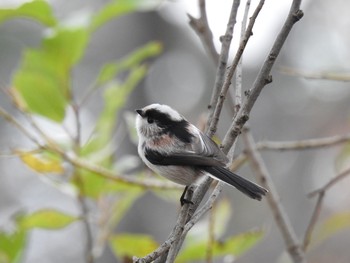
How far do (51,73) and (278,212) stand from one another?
2.88ft

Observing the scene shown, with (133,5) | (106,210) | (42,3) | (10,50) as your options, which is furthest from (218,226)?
(10,50)

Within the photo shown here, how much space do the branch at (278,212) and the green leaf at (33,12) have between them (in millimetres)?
738

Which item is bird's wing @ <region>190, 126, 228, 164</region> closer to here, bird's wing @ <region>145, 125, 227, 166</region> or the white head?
bird's wing @ <region>145, 125, 227, 166</region>

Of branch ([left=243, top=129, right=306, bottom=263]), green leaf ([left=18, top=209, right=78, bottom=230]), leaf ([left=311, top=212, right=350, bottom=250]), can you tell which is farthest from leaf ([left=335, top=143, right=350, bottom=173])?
green leaf ([left=18, top=209, right=78, bottom=230])

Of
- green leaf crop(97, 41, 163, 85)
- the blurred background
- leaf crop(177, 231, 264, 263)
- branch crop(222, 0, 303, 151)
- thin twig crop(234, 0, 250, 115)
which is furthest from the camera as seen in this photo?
the blurred background

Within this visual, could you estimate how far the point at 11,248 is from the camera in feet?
6.31

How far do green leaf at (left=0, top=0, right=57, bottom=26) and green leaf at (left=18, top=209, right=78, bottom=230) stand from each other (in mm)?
620

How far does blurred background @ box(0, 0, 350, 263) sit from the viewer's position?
738 cm

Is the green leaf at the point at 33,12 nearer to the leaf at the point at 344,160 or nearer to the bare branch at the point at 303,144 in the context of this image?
the bare branch at the point at 303,144

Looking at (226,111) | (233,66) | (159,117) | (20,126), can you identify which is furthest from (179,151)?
(226,111)

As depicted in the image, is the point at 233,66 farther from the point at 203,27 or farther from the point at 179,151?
the point at 179,151

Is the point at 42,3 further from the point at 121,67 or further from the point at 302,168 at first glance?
the point at 302,168

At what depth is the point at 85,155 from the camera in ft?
6.72

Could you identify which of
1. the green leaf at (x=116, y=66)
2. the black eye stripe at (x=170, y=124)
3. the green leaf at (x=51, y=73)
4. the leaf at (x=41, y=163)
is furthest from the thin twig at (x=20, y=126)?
the black eye stripe at (x=170, y=124)
